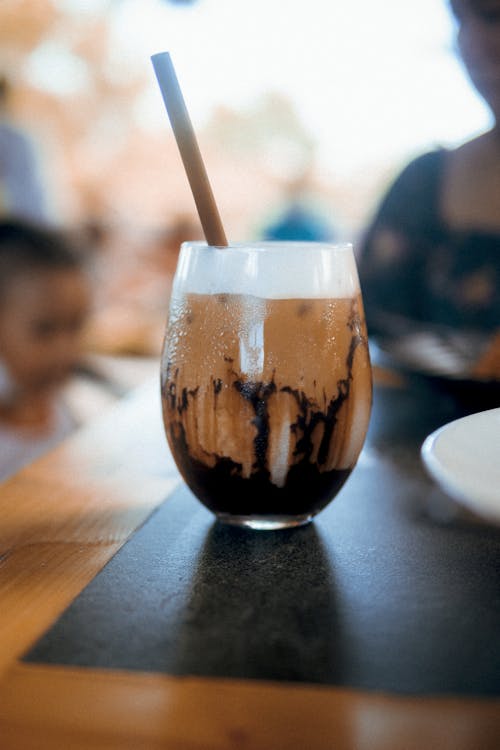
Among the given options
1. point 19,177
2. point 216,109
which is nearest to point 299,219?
point 216,109

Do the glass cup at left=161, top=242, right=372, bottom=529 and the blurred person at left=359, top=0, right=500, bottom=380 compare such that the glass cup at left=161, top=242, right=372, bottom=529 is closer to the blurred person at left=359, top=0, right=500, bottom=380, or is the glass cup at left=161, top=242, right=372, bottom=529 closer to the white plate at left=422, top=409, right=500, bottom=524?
the white plate at left=422, top=409, right=500, bottom=524

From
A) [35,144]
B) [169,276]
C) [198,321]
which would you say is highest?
[35,144]

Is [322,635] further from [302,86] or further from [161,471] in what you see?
[302,86]

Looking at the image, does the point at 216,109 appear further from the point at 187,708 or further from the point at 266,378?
the point at 187,708

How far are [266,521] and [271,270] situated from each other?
18cm

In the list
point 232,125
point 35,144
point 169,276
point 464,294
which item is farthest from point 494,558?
point 232,125

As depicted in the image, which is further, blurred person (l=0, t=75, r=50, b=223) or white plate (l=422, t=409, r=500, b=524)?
blurred person (l=0, t=75, r=50, b=223)

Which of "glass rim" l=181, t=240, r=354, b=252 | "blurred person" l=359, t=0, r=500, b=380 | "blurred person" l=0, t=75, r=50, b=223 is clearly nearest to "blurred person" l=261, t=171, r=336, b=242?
"blurred person" l=0, t=75, r=50, b=223

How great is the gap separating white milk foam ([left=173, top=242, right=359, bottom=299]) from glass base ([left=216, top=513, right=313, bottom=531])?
157 millimetres

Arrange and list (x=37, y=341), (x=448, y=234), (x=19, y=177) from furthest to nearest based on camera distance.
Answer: (x=19, y=177) < (x=37, y=341) < (x=448, y=234)

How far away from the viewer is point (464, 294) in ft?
5.26

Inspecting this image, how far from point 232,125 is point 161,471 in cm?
474

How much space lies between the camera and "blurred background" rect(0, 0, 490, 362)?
4586mm

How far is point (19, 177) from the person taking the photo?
9.41ft
